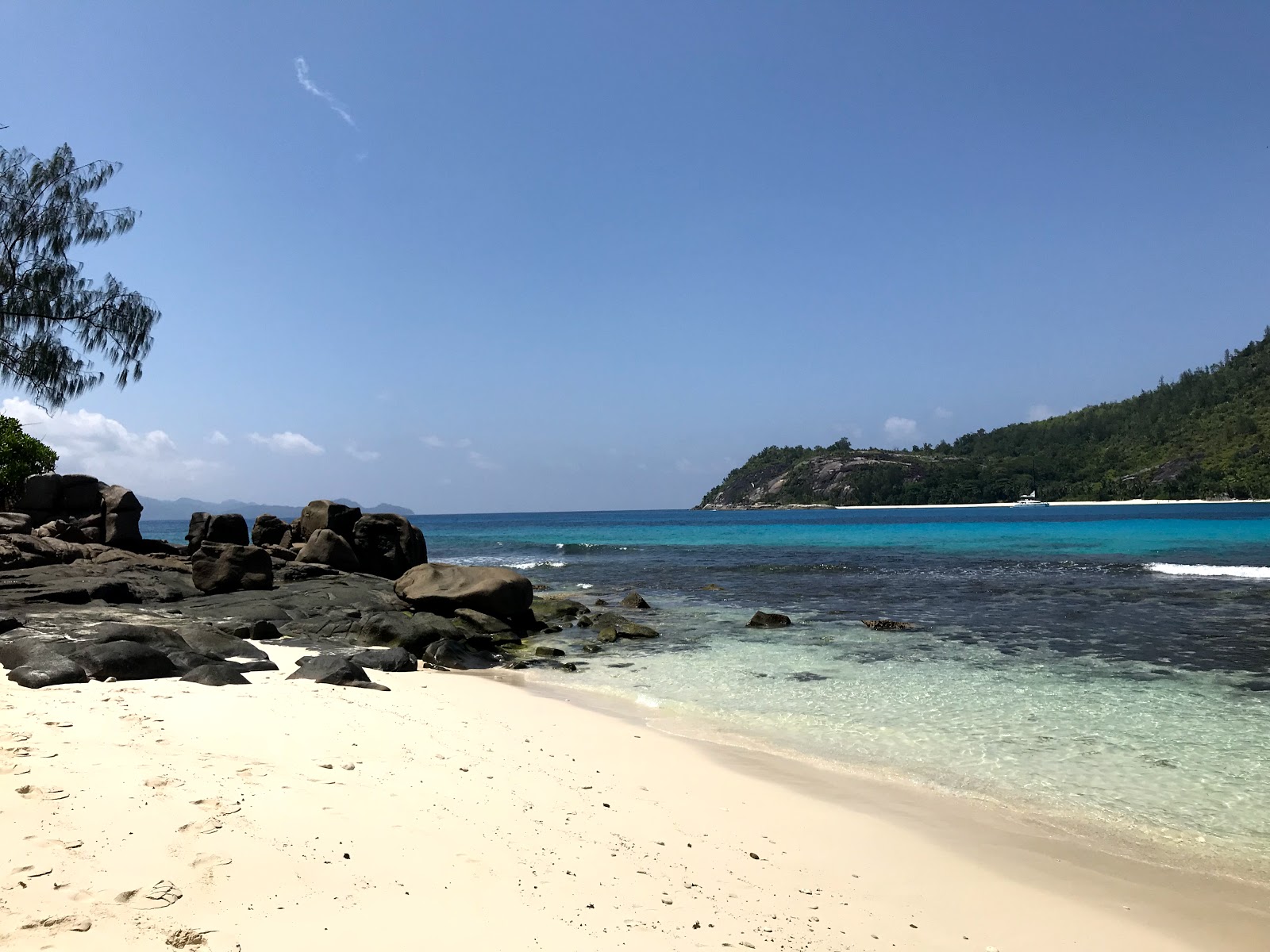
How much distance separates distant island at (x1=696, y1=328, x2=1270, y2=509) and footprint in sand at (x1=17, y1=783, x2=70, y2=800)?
138208 mm

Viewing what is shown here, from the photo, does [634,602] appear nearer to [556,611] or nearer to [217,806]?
[556,611]

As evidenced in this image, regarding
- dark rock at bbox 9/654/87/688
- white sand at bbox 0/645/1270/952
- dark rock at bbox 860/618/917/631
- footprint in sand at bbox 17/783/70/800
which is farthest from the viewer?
dark rock at bbox 860/618/917/631

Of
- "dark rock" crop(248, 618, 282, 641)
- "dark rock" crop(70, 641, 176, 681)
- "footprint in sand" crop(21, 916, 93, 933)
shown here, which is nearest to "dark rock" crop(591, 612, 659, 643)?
"dark rock" crop(248, 618, 282, 641)

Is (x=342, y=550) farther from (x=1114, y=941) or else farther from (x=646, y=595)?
(x=1114, y=941)

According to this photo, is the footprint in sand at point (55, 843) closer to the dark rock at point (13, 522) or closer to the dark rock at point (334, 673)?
the dark rock at point (334, 673)

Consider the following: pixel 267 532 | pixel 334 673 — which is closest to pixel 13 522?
pixel 267 532

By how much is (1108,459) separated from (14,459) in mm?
167224

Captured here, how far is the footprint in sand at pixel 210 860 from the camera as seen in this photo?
430 cm

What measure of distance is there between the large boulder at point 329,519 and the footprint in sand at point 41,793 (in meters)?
21.8

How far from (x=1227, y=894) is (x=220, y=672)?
1072 centimetres

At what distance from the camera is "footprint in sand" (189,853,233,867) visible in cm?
430

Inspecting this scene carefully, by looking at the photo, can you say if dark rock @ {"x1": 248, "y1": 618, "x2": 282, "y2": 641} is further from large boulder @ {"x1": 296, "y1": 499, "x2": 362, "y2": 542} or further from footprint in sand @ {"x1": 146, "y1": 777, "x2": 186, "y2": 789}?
large boulder @ {"x1": 296, "y1": 499, "x2": 362, "y2": 542}

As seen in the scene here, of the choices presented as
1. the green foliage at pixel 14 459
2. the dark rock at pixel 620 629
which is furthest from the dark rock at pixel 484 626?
the green foliage at pixel 14 459

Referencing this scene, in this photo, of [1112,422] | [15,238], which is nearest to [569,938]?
[15,238]
